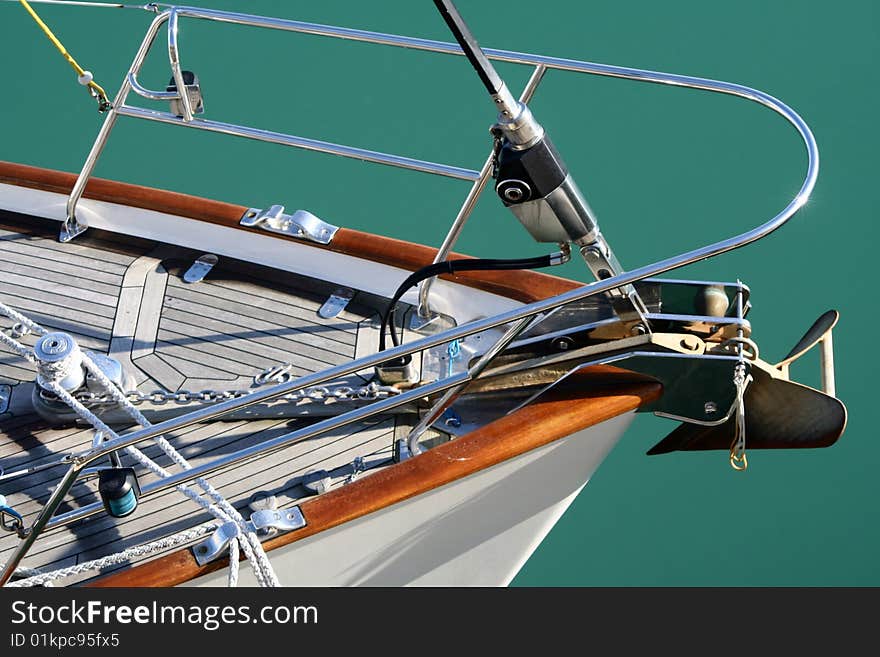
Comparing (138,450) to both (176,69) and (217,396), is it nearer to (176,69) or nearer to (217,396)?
(217,396)

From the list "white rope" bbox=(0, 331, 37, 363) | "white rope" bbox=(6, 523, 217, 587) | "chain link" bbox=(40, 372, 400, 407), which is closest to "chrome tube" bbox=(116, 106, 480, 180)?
"chain link" bbox=(40, 372, 400, 407)

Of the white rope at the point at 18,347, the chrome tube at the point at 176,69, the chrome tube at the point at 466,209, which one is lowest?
the white rope at the point at 18,347

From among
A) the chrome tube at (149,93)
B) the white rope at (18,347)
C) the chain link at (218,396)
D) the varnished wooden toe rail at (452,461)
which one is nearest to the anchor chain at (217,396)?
the chain link at (218,396)

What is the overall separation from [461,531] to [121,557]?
2.77ft

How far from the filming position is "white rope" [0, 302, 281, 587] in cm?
266

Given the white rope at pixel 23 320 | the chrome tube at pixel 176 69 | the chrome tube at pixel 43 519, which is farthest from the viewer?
the chrome tube at pixel 176 69

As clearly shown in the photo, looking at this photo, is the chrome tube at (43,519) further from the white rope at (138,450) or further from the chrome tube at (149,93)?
the chrome tube at (149,93)

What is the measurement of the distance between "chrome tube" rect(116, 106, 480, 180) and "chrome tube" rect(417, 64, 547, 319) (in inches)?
1.5

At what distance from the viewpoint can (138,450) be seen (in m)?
2.95

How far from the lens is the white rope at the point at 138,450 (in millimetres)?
2664

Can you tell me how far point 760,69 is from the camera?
18.6 ft

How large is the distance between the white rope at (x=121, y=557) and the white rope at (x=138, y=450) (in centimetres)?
7
